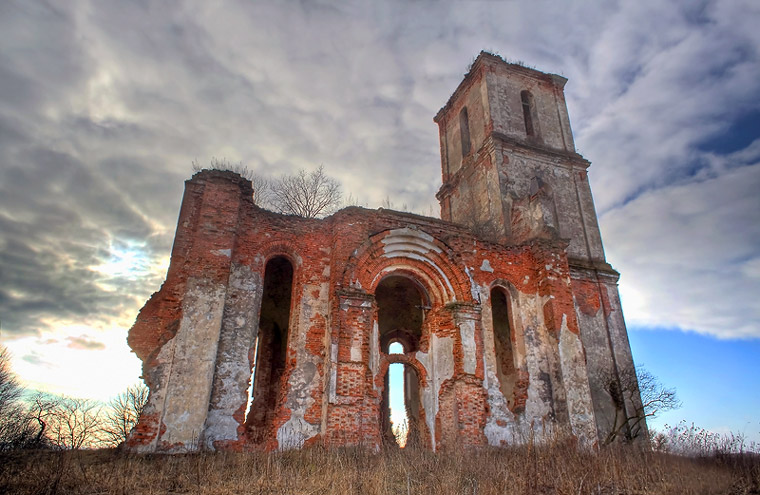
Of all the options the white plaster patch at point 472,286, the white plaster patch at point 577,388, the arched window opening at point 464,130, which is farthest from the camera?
the arched window opening at point 464,130

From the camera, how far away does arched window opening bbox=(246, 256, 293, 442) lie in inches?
483

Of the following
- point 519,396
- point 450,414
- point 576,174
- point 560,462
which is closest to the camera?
point 560,462

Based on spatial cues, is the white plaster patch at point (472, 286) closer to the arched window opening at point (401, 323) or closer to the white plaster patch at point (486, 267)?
the white plaster patch at point (486, 267)

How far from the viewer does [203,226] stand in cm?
1018

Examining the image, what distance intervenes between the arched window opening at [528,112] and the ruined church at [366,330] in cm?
357

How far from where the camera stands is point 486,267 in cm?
1248

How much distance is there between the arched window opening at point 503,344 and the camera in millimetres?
12875

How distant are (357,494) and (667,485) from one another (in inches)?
187

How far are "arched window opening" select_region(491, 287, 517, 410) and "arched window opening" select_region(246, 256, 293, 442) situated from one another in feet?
18.5

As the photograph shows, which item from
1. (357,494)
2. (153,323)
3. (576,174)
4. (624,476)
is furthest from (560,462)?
(576,174)

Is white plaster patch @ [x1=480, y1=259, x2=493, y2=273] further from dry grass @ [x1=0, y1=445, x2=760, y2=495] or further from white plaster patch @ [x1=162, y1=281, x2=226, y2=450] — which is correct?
white plaster patch @ [x1=162, y1=281, x2=226, y2=450]

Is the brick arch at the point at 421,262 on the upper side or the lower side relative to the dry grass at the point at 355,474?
upper

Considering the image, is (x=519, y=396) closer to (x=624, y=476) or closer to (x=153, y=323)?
(x=624, y=476)

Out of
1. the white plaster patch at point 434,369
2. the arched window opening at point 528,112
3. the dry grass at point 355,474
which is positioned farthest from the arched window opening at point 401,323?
the arched window opening at point 528,112
